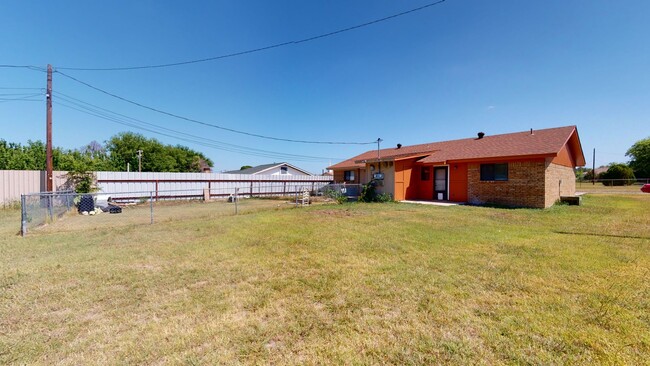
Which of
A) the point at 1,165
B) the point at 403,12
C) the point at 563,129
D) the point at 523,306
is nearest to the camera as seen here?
the point at 523,306

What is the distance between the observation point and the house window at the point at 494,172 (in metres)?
13.8

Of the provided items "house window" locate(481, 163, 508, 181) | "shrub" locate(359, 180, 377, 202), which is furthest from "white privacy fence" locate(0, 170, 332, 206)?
"house window" locate(481, 163, 508, 181)

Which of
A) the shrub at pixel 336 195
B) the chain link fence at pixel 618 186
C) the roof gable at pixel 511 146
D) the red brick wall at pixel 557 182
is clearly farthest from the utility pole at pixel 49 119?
the chain link fence at pixel 618 186

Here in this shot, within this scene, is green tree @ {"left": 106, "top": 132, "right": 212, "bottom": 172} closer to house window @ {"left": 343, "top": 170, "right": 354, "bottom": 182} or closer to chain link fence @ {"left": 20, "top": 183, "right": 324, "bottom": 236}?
chain link fence @ {"left": 20, "top": 183, "right": 324, "bottom": 236}

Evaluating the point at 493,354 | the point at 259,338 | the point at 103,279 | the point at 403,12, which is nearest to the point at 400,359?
the point at 493,354

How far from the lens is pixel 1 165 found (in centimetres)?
1753

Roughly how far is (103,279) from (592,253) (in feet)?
28.1

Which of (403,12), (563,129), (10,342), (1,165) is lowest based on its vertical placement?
(10,342)

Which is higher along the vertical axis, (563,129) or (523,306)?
(563,129)

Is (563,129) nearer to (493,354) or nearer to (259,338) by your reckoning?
(493,354)

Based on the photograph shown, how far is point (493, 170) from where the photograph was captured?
14.3m

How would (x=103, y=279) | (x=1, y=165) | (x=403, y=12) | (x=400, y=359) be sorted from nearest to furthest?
1. (x=400, y=359)
2. (x=103, y=279)
3. (x=403, y=12)
4. (x=1, y=165)

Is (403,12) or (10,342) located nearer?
(10,342)

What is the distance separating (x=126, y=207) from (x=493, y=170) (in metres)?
20.7
